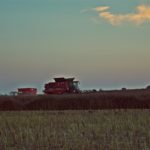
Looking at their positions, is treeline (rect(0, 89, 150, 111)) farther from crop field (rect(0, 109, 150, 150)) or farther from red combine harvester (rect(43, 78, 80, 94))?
crop field (rect(0, 109, 150, 150))

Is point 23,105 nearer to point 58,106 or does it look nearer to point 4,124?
point 58,106

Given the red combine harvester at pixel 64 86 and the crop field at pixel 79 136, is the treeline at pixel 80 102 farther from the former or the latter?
the crop field at pixel 79 136

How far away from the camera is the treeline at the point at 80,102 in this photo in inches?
1387

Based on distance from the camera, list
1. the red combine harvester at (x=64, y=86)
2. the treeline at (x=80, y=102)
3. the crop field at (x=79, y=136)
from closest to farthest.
Answer: the crop field at (x=79, y=136), the treeline at (x=80, y=102), the red combine harvester at (x=64, y=86)

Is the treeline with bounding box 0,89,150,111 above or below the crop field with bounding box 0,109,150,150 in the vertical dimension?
above

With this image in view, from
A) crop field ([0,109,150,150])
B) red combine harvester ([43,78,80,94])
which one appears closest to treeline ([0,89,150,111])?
red combine harvester ([43,78,80,94])

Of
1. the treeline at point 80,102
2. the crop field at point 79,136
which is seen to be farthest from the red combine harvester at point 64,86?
the crop field at point 79,136

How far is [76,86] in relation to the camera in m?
55.3

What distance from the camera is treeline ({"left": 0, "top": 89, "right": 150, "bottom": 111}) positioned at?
35.2 metres

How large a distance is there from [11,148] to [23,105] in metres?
25.1

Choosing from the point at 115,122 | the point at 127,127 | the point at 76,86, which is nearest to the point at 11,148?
the point at 127,127

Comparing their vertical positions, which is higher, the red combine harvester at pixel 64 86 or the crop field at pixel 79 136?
the red combine harvester at pixel 64 86

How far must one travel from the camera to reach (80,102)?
36.7 metres

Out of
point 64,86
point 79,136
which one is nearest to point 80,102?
point 64,86
